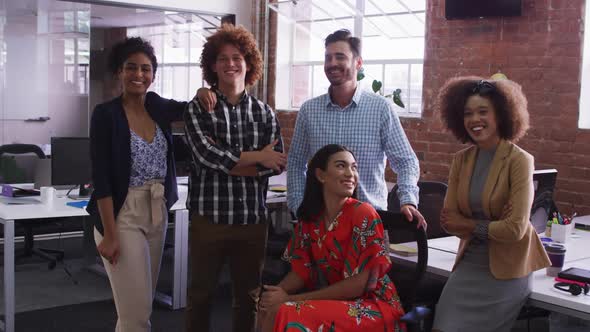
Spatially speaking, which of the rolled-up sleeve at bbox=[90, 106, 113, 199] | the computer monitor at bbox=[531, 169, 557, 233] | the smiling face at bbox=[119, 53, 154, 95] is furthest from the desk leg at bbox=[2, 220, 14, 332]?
the computer monitor at bbox=[531, 169, 557, 233]

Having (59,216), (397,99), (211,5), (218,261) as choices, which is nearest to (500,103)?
(218,261)

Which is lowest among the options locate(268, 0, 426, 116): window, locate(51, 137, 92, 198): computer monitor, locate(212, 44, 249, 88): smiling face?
locate(51, 137, 92, 198): computer monitor

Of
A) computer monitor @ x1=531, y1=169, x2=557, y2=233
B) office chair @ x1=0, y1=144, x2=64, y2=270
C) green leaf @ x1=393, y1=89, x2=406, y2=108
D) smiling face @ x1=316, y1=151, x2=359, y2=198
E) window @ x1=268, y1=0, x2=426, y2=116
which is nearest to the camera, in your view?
smiling face @ x1=316, y1=151, x2=359, y2=198

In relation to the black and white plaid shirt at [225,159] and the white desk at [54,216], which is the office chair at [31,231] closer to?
the white desk at [54,216]

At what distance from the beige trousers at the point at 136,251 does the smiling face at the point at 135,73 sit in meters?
0.38

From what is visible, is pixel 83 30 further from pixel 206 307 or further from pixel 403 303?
pixel 403 303

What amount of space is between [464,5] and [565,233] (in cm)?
225

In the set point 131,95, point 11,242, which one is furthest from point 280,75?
point 131,95

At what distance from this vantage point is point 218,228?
8.93 feet

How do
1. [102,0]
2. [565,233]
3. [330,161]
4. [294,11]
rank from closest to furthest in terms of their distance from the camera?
[330,161] < [565,233] < [102,0] < [294,11]

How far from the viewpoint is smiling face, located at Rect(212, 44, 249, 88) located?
274cm

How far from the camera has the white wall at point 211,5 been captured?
6812 mm

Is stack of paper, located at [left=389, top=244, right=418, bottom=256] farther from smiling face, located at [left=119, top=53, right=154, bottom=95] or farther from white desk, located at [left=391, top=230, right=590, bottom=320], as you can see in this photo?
smiling face, located at [left=119, top=53, right=154, bottom=95]

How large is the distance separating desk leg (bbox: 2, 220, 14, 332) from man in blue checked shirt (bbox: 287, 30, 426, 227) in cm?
190
